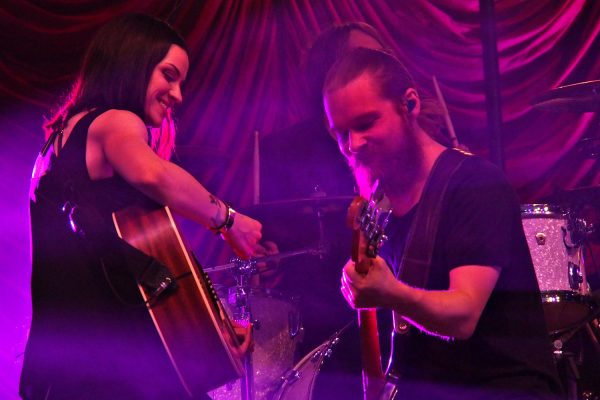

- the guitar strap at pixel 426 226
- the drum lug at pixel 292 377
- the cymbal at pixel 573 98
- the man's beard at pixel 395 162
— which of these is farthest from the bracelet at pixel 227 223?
the cymbal at pixel 573 98

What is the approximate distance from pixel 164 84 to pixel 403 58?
3.14 meters

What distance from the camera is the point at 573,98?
3.93 meters

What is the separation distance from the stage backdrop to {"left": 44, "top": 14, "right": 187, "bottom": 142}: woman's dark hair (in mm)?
2132

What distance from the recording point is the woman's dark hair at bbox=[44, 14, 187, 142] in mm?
2229

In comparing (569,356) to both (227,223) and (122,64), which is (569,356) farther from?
(122,64)

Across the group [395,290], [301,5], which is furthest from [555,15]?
[395,290]

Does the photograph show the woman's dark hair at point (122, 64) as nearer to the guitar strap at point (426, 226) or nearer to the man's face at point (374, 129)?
the man's face at point (374, 129)

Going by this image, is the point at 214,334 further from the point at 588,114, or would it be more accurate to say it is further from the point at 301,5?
the point at 588,114

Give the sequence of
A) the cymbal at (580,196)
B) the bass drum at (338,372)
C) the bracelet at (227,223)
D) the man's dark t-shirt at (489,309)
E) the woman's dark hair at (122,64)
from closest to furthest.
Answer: the man's dark t-shirt at (489,309) < the woman's dark hair at (122,64) < the bracelet at (227,223) < the bass drum at (338,372) < the cymbal at (580,196)

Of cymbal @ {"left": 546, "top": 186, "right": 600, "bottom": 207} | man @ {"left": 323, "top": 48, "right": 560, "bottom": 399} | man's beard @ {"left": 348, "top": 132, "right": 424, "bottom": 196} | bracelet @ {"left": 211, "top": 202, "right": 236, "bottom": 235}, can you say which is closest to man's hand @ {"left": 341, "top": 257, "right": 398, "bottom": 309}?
man @ {"left": 323, "top": 48, "right": 560, "bottom": 399}

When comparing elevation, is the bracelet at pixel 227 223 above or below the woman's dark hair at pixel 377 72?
below

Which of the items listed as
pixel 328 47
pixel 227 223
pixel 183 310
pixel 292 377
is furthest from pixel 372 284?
pixel 328 47

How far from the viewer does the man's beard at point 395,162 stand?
2.05 meters

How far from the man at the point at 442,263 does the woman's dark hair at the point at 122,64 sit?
66cm
